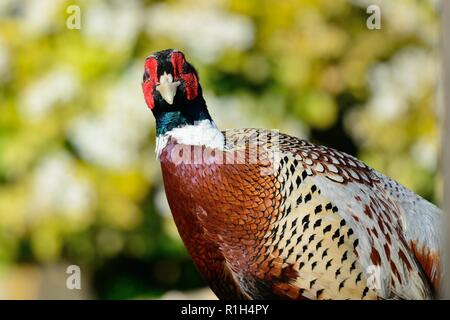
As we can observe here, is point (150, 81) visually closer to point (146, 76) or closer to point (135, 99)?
point (146, 76)

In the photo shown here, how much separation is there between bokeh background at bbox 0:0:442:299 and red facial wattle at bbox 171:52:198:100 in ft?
0.61

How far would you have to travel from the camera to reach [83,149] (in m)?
2.73

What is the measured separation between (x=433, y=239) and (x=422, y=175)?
0.76ft

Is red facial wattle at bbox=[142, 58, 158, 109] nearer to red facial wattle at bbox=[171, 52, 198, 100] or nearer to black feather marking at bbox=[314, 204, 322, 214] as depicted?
red facial wattle at bbox=[171, 52, 198, 100]

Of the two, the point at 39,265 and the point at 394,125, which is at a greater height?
the point at 394,125

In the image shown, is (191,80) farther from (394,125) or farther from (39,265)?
(39,265)

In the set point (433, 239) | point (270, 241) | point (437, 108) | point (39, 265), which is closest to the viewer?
point (270, 241)

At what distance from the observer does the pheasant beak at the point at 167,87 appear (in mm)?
2297

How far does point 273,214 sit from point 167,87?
0.51 metres

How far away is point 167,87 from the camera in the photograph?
230 centimetres

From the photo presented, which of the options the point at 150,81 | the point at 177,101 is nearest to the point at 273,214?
the point at 177,101

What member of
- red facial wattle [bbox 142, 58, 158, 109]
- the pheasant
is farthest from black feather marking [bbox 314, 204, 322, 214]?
red facial wattle [bbox 142, 58, 158, 109]

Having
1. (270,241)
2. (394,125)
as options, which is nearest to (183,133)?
(270,241)

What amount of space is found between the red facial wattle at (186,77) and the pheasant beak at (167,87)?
0.9 inches
